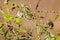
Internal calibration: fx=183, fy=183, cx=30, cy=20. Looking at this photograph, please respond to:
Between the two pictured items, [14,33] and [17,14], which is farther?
[17,14]

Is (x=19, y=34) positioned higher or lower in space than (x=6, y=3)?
lower

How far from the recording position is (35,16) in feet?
6.84

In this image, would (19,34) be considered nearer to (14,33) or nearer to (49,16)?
(14,33)

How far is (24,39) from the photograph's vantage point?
1.90m

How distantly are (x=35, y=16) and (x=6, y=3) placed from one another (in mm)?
366

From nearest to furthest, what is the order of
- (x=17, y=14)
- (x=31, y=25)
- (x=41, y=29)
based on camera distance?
(x=41, y=29), (x=31, y=25), (x=17, y=14)

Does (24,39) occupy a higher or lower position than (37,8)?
lower

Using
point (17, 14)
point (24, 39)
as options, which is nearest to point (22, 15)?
point (17, 14)

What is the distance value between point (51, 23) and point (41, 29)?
0.78 ft

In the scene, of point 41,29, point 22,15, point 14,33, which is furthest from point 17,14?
point 41,29

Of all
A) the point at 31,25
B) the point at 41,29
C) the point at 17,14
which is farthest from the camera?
the point at 17,14

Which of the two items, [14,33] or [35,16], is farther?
[35,16]

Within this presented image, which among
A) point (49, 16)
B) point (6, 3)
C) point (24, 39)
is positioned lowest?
point (24, 39)

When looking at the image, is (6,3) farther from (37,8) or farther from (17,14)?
(37,8)
